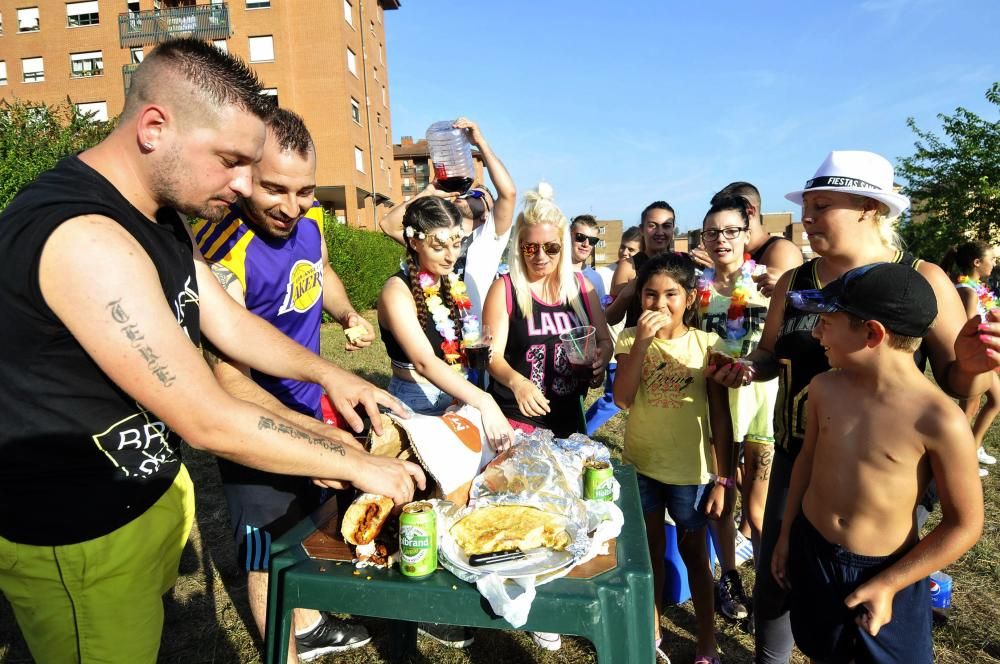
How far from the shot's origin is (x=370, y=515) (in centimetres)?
175

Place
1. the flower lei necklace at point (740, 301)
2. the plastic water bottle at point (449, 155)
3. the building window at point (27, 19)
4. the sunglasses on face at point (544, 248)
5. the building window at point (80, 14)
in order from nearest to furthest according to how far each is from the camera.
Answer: the sunglasses on face at point (544, 248)
the flower lei necklace at point (740, 301)
the plastic water bottle at point (449, 155)
the building window at point (80, 14)
the building window at point (27, 19)

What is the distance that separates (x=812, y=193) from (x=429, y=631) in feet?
9.86

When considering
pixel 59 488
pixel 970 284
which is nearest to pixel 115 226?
pixel 59 488

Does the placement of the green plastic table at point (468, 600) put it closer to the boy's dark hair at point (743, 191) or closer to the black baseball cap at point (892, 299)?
the black baseball cap at point (892, 299)

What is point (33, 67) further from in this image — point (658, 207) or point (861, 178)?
point (861, 178)

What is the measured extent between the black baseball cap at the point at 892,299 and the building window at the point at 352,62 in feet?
116

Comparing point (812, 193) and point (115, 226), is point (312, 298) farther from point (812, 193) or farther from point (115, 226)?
point (812, 193)

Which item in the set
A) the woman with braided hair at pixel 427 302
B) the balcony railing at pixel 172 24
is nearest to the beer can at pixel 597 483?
the woman with braided hair at pixel 427 302

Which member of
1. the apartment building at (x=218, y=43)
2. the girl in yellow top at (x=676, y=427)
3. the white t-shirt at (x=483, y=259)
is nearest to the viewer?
the girl in yellow top at (x=676, y=427)

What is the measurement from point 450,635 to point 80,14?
138 feet

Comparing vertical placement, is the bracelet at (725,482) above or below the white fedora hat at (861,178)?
below

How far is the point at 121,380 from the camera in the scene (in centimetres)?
140

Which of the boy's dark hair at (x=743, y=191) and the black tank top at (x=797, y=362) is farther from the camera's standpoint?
the boy's dark hair at (x=743, y=191)

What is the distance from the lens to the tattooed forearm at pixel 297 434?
158 cm
